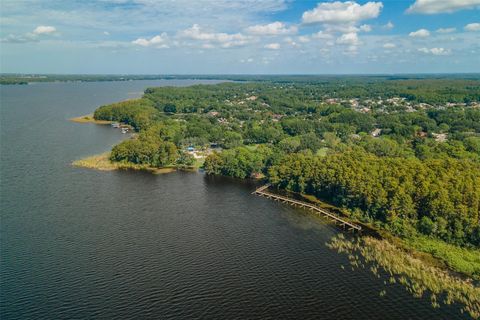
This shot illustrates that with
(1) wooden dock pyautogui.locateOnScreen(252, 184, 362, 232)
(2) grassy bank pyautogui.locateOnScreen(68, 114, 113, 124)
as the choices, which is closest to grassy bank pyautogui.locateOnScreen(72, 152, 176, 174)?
(1) wooden dock pyautogui.locateOnScreen(252, 184, 362, 232)

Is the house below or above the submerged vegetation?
above

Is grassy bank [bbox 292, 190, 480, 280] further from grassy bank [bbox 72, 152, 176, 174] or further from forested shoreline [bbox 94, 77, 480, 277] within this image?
grassy bank [bbox 72, 152, 176, 174]

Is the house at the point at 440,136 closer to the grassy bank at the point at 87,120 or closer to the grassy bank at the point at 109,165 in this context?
the grassy bank at the point at 109,165

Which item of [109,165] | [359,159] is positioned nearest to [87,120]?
[109,165]

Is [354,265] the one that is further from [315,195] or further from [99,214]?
[99,214]

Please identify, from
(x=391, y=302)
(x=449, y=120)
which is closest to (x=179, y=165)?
(x=391, y=302)
